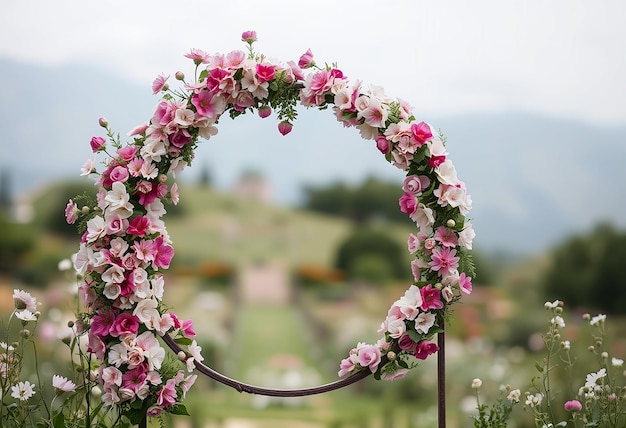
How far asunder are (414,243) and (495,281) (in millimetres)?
3300

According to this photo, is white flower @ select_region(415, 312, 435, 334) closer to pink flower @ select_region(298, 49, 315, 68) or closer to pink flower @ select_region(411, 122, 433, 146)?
pink flower @ select_region(411, 122, 433, 146)

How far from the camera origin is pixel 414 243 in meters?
2.18

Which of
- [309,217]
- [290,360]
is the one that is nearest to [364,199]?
[309,217]

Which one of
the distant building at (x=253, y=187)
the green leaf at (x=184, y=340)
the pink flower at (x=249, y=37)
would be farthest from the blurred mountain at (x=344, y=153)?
the green leaf at (x=184, y=340)

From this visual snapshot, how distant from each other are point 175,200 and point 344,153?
3315 mm

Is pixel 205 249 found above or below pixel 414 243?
above

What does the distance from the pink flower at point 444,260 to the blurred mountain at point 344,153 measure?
318 centimetres

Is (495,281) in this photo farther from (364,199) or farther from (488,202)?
(364,199)

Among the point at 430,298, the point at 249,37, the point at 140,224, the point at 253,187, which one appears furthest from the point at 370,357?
the point at 253,187

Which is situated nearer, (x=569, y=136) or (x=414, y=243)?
(x=414, y=243)

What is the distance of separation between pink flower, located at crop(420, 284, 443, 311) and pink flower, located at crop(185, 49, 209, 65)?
88cm

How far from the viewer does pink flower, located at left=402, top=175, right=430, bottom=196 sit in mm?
2123

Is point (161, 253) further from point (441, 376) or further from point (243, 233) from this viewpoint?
point (243, 233)

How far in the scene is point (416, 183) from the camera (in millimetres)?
2121
